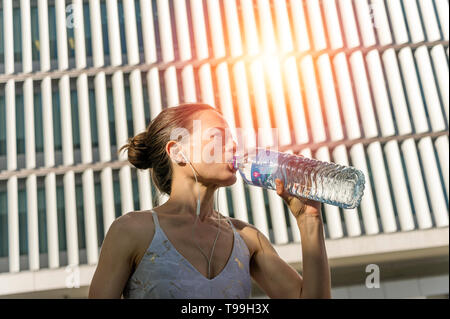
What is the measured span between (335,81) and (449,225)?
12.5 feet

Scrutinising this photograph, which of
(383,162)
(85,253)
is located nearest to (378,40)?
(383,162)

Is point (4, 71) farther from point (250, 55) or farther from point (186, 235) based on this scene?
point (186, 235)

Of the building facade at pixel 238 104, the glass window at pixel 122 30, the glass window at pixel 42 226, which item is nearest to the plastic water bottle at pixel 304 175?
the building facade at pixel 238 104

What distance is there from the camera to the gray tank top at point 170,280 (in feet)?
3.61

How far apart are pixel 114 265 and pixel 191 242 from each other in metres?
0.20

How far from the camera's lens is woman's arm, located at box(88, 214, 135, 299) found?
1.06m

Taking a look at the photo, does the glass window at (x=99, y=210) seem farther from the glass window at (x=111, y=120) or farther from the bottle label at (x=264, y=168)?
the bottle label at (x=264, y=168)

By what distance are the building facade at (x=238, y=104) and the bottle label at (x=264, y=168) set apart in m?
9.14

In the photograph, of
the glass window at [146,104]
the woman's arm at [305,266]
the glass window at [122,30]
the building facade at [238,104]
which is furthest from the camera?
the glass window at [122,30]

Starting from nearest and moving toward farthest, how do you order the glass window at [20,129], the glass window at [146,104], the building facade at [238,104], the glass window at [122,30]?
the building facade at [238,104], the glass window at [20,129], the glass window at [146,104], the glass window at [122,30]

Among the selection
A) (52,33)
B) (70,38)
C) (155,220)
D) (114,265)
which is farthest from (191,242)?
(52,33)

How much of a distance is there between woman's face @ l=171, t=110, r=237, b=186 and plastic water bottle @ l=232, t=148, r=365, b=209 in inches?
1.4

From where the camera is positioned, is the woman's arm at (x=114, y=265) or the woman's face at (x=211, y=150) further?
the woman's face at (x=211, y=150)

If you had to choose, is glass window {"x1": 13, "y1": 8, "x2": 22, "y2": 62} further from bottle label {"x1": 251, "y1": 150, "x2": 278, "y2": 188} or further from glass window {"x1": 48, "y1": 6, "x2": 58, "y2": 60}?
bottle label {"x1": 251, "y1": 150, "x2": 278, "y2": 188}
